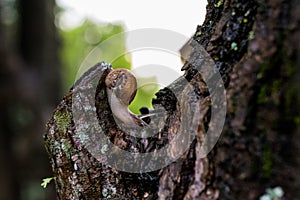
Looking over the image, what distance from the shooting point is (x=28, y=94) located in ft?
17.1

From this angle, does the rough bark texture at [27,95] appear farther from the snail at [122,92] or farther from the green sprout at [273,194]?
the green sprout at [273,194]

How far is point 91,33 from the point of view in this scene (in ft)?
32.4

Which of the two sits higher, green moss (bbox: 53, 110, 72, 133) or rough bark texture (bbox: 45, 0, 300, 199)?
green moss (bbox: 53, 110, 72, 133)

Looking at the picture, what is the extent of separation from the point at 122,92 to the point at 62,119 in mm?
150

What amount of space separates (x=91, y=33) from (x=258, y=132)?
9.35 meters

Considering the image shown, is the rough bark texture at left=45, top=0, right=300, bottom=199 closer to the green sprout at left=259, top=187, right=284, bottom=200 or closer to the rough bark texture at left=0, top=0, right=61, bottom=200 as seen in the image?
the green sprout at left=259, top=187, right=284, bottom=200

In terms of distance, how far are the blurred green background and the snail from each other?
3846 mm

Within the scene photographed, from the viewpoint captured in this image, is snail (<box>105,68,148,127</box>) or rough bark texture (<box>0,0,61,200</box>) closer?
snail (<box>105,68,148,127</box>)

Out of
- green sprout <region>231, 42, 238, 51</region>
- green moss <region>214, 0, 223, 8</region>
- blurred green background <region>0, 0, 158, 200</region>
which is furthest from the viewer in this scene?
blurred green background <region>0, 0, 158, 200</region>

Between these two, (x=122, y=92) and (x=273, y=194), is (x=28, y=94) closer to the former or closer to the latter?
(x=122, y=92)

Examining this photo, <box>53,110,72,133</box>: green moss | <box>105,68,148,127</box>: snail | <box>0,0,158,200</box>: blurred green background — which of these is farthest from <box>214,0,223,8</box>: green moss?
<box>0,0,158,200</box>: blurred green background

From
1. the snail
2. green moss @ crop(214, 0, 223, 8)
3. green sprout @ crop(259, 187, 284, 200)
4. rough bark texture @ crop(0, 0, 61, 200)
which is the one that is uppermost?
rough bark texture @ crop(0, 0, 61, 200)

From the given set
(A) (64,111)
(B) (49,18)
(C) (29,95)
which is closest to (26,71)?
(C) (29,95)

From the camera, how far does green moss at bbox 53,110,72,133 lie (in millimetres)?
1042
